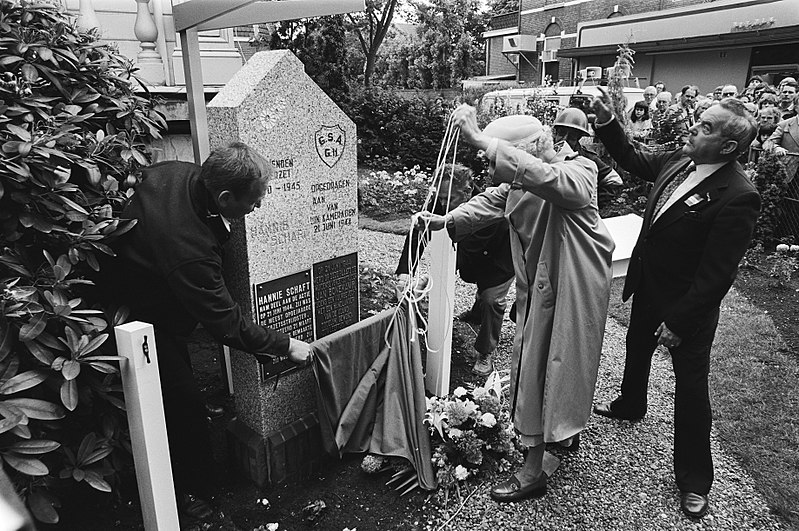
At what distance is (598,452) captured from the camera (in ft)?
11.7

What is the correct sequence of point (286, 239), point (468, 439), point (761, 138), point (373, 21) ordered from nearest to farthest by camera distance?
point (286, 239) → point (468, 439) → point (761, 138) → point (373, 21)

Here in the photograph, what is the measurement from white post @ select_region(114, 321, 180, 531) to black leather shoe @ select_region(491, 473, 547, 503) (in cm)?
163

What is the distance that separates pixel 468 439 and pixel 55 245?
2.29m

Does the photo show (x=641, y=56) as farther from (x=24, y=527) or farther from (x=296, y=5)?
(x=24, y=527)

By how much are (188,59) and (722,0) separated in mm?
24334

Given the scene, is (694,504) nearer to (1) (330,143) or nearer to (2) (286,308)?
(2) (286,308)

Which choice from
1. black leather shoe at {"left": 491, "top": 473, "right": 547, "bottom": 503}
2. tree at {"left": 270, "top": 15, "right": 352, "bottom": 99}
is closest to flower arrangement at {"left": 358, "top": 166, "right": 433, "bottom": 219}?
tree at {"left": 270, "top": 15, "right": 352, "bottom": 99}

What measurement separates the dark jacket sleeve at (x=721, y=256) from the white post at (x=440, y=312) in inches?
53.4

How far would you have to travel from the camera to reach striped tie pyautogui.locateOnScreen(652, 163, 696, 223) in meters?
3.15

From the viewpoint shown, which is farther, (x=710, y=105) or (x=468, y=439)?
(x=710, y=105)

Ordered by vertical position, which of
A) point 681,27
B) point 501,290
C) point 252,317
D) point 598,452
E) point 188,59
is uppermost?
point 681,27

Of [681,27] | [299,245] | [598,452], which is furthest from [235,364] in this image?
[681,27]

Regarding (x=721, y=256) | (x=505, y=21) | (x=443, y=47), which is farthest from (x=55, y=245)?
(x=505, y=21)

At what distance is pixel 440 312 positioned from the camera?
374 centimetres
